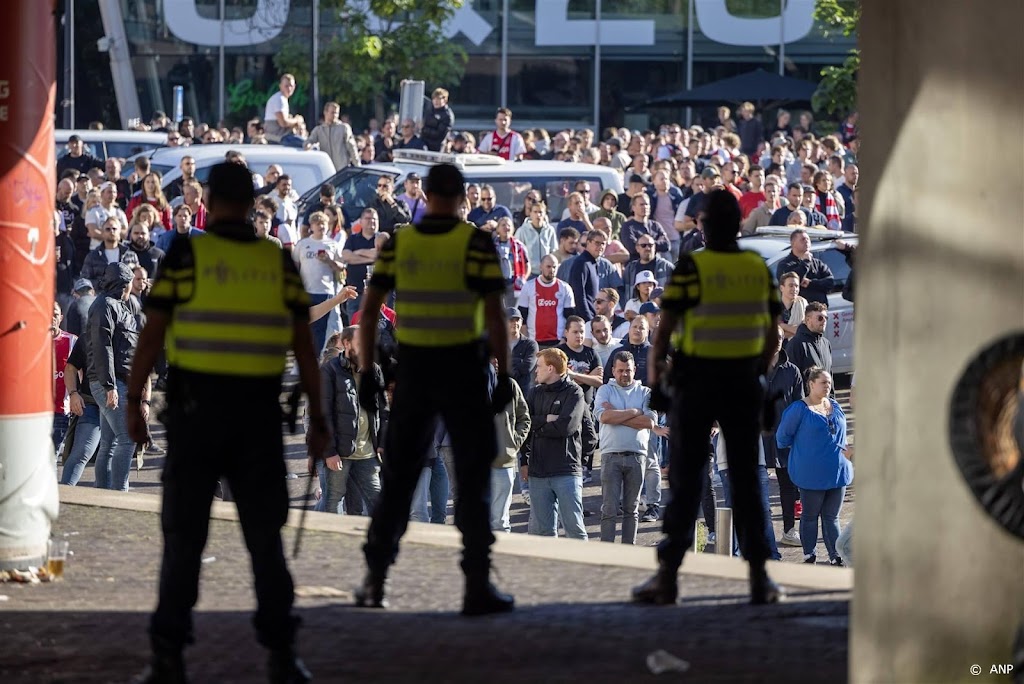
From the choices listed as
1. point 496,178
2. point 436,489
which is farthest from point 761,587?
point 496,178

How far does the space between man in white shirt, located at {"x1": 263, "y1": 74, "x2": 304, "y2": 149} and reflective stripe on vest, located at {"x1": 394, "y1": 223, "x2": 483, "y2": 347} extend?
1995 centimetres

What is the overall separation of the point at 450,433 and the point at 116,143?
2007 centimetres

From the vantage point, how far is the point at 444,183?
23.9 ft

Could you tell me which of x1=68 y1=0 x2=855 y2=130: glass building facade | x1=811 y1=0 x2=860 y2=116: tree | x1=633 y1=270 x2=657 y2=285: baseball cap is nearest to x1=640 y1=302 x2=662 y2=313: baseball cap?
x1=633 y1=270 x2=657 y2=285: baseball cap

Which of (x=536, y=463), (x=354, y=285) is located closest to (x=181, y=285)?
(x=536, y=463)

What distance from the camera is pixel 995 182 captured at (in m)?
5.50

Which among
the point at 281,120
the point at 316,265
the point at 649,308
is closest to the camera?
the point at 649,308

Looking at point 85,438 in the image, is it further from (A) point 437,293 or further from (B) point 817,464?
(A) point 437,293

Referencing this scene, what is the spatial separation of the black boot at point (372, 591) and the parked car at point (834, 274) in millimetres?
11358

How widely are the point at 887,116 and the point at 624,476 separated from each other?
7.96m

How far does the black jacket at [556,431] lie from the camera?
42.6ft

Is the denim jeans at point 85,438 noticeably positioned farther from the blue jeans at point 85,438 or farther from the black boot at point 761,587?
the black boot at point 761,587

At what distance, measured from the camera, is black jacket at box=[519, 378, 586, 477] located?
511 inches

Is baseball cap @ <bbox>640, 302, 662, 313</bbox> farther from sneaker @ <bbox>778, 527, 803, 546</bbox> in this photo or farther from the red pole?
the red pole
